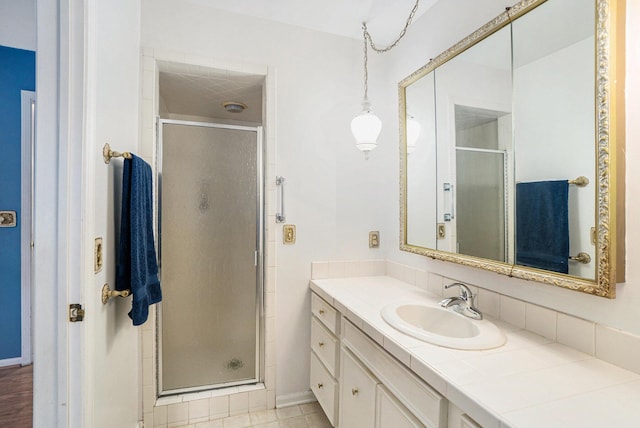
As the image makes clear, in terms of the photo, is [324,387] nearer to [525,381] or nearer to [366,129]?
[525,381]

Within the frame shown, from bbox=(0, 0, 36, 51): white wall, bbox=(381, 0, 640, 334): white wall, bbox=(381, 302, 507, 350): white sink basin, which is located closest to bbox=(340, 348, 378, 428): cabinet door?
bbox=(381, 302, 507, 350): white sink basin

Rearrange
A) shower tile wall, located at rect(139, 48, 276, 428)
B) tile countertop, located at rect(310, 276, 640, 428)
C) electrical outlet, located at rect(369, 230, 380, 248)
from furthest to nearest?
electrical outlet, located at rect(369, 230, 380, 248)
shower tile wall, located at rect(139, 48, 276, 428)
tile countertop, located at rect(310, 276, 640, 428)

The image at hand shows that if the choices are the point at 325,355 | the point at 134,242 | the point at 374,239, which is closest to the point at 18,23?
the point at 134,242

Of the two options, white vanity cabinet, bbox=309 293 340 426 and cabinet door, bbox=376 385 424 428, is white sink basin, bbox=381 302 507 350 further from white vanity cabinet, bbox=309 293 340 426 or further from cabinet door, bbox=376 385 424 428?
white vanity cabinet, bbox=309 293 340 426

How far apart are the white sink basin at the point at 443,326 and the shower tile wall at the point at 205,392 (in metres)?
0.89

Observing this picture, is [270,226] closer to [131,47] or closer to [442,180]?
[442,180]

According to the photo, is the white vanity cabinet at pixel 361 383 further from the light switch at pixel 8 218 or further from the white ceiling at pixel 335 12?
the light switch at pixel 8 218

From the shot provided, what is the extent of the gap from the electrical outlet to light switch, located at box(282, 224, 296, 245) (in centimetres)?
57

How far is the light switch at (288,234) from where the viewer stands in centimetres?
200

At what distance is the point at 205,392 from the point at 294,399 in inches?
22.8

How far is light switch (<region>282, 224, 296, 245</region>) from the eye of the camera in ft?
6.55

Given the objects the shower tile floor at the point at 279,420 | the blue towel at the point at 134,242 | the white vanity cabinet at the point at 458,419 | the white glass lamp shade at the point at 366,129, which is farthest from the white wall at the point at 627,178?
the blue towel at the point at 134,242

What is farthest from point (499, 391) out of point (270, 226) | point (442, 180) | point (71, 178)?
point (270, 226)

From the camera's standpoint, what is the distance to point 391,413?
1.13 meters
